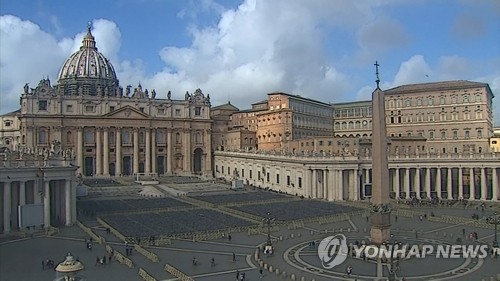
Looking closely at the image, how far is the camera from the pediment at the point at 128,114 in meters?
85.5

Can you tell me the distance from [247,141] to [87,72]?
4024 centimetres

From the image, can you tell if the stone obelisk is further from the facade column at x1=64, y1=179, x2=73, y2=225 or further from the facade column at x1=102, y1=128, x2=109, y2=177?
the facade column at x1=102, y1=128, x2=109, y2=177

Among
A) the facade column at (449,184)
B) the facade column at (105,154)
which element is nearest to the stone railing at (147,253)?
the facade column at (449,184)

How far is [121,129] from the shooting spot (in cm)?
8638

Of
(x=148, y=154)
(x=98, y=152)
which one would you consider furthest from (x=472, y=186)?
(x=98, y=152)

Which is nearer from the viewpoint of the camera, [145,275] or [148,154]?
[145,275]

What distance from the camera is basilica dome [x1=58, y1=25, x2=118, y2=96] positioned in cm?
10462

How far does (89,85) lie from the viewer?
104750mm

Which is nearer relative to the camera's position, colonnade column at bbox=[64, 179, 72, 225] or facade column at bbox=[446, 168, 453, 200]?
colonnade column at bbox=[64, 179, 72, 225]

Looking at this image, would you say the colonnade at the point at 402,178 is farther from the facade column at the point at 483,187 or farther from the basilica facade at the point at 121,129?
the basilica facade at the point at 121,129

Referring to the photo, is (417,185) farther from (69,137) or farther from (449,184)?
(69,137)

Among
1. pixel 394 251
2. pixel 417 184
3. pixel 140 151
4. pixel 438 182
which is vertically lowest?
pixel 394 251

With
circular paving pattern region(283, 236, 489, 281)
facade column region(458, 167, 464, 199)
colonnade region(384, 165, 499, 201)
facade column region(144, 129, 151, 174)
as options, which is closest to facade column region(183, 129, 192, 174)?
facade column region(144, 129, 151, 174)

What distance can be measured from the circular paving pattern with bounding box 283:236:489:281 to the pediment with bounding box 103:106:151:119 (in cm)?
6208
